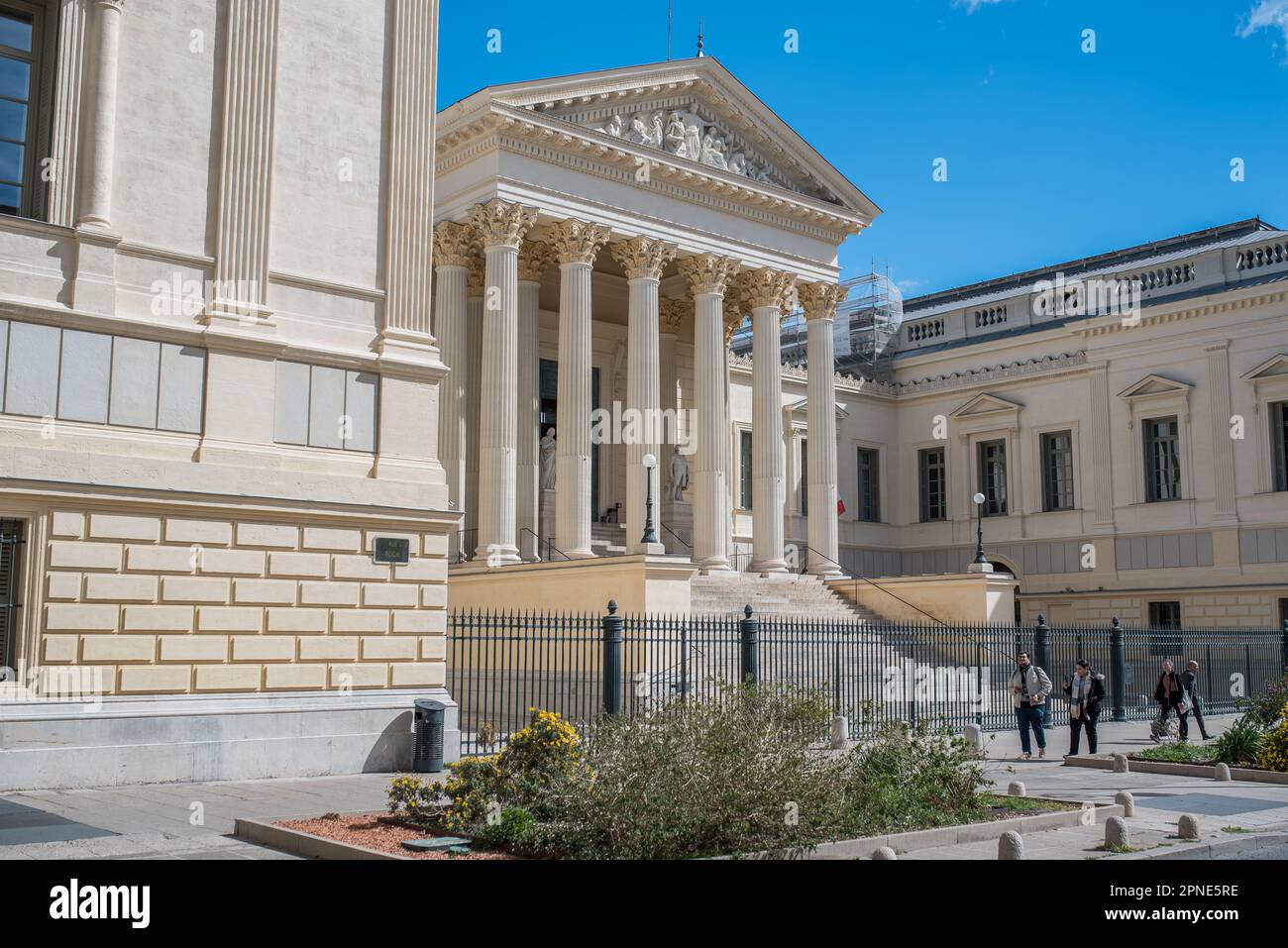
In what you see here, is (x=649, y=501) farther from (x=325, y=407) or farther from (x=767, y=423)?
(x=325, y=407)

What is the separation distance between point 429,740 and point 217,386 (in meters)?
5.22

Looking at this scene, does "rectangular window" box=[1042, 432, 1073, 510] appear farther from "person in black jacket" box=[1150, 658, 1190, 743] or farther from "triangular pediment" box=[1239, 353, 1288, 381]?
"person in black jacket" box=[1150, 658, 1190, 743]

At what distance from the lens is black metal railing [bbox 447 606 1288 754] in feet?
63.6

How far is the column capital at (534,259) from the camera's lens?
32.8 m

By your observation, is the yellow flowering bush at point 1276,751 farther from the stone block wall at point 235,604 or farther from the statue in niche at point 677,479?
the statue in niche at point 677,479

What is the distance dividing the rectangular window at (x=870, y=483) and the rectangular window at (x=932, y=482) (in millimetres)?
1531

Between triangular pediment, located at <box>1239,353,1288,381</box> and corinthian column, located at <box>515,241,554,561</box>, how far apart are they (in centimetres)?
2046

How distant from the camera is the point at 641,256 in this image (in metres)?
32.2

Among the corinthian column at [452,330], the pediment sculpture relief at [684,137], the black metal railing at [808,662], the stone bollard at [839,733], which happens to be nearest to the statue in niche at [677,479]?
the black metal railing at [808,662]

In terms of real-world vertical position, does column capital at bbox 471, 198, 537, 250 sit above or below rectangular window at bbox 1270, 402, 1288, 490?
above

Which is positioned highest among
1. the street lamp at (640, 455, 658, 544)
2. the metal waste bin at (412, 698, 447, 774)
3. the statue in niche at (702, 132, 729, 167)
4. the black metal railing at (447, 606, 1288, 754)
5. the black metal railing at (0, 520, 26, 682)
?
the statue in niche at (702, 132, 729, 167)

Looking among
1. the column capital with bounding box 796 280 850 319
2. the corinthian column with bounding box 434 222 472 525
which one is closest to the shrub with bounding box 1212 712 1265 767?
the corinthian column with bounding box 434 222 472 525
